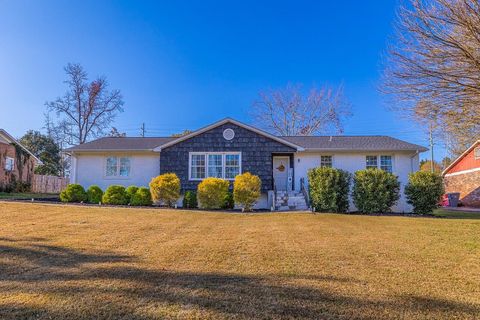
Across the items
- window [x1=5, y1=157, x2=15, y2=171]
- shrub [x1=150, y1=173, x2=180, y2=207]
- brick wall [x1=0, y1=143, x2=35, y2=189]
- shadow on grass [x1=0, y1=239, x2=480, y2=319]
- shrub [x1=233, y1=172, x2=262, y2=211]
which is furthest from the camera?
window [x1=5, y1=157, x2=15, y2=171]

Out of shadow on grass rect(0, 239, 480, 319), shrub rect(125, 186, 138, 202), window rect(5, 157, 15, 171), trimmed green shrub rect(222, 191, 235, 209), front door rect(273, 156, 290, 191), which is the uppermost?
window rect(5, 157, 15, 171)

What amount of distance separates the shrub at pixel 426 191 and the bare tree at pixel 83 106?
2911cm

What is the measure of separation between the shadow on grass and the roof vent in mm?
12118

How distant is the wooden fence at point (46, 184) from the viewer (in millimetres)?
26109

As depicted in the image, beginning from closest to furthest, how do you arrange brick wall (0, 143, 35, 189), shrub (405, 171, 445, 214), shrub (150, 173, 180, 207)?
shrub (405, 171, 445, 214) → shrub (150, 173, 180, 207) → brick wall (0, 143, 35, 189)

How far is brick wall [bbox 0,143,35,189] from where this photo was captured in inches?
867

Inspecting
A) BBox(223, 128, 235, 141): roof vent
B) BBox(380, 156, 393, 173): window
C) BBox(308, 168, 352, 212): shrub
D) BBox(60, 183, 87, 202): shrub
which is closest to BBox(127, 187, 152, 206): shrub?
BBox(60, 183, 87, 202): shrub

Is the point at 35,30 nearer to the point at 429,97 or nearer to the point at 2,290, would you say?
the point at 2,290

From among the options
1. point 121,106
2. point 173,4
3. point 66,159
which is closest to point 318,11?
point 173,4

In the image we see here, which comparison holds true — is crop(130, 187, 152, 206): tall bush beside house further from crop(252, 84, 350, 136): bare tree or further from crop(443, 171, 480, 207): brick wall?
crop(443, 171, 480, 207): brick wall

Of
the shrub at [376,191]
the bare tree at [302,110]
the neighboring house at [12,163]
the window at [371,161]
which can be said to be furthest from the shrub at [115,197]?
the bare tree at [302,110]

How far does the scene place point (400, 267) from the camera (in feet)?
17.0

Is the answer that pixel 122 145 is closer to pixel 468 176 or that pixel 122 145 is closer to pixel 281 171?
pixel 281 171

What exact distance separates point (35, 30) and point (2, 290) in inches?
512
